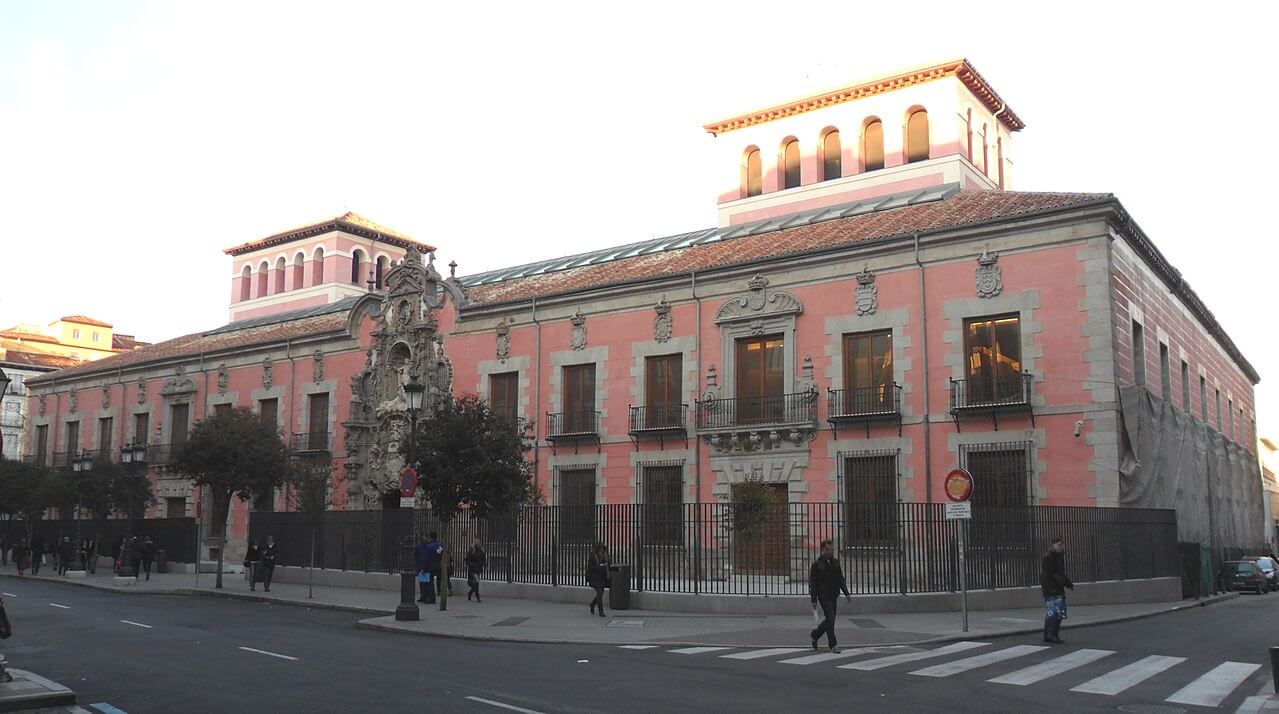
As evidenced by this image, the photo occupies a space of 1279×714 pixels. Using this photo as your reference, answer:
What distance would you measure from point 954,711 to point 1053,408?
53.5 ft

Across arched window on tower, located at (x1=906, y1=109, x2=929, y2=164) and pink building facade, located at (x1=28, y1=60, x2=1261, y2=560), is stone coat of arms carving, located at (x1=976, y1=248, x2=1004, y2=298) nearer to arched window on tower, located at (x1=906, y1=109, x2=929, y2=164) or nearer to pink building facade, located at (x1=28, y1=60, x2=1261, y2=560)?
pink building facade, located at (x1=28, y1=60, x2=1261, y2=560)

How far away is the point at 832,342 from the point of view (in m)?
28.6

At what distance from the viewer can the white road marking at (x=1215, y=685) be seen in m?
11.1

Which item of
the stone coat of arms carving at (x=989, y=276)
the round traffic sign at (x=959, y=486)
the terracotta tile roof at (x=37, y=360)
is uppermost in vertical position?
the terracotta tile roof at (x=37, y=360)

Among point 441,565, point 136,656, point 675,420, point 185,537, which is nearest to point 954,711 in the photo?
point 136,656

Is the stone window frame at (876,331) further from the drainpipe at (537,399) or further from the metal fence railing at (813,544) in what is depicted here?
the drainpipe at (537,399)

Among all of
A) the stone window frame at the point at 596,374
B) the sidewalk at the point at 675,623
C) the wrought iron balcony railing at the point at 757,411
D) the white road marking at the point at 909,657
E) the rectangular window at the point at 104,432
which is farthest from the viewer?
the rectangular window at the point at 104,432

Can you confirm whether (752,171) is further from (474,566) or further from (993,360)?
(474,566)

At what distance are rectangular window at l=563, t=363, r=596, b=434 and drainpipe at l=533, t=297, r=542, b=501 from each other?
91 cm

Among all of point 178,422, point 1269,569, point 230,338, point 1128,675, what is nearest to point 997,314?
point 1128,675

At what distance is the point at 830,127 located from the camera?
125ft

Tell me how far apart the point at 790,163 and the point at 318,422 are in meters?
20.4

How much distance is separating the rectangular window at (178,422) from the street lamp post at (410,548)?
23.3 metres

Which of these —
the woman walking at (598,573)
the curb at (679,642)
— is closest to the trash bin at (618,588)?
the woman walking at (598,573)
